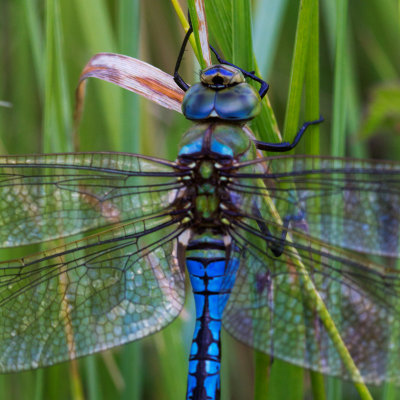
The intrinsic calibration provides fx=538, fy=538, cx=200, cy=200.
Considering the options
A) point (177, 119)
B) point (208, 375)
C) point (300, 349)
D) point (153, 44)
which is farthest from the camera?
point (153, 44)

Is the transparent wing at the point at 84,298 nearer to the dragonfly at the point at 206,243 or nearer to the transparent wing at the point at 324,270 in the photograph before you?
the dragonfly at the point at 206,243

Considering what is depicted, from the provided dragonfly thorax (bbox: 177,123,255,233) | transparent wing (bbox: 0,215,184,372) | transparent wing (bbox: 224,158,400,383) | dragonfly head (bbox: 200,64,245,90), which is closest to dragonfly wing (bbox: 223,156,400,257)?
transparent wing (bbox: 224,158,400,383)

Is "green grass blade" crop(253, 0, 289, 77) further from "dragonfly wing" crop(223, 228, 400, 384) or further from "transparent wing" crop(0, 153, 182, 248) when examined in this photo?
"dragonfly wing" crop(223, 228, 400, 384)

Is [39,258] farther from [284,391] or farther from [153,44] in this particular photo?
[153,44]

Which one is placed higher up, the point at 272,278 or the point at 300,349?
the point at 272,278

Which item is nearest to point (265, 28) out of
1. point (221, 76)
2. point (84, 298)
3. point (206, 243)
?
point (221, 76)

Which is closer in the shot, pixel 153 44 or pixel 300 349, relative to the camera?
pixel 300 349

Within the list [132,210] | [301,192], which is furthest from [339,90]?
[132,210]
